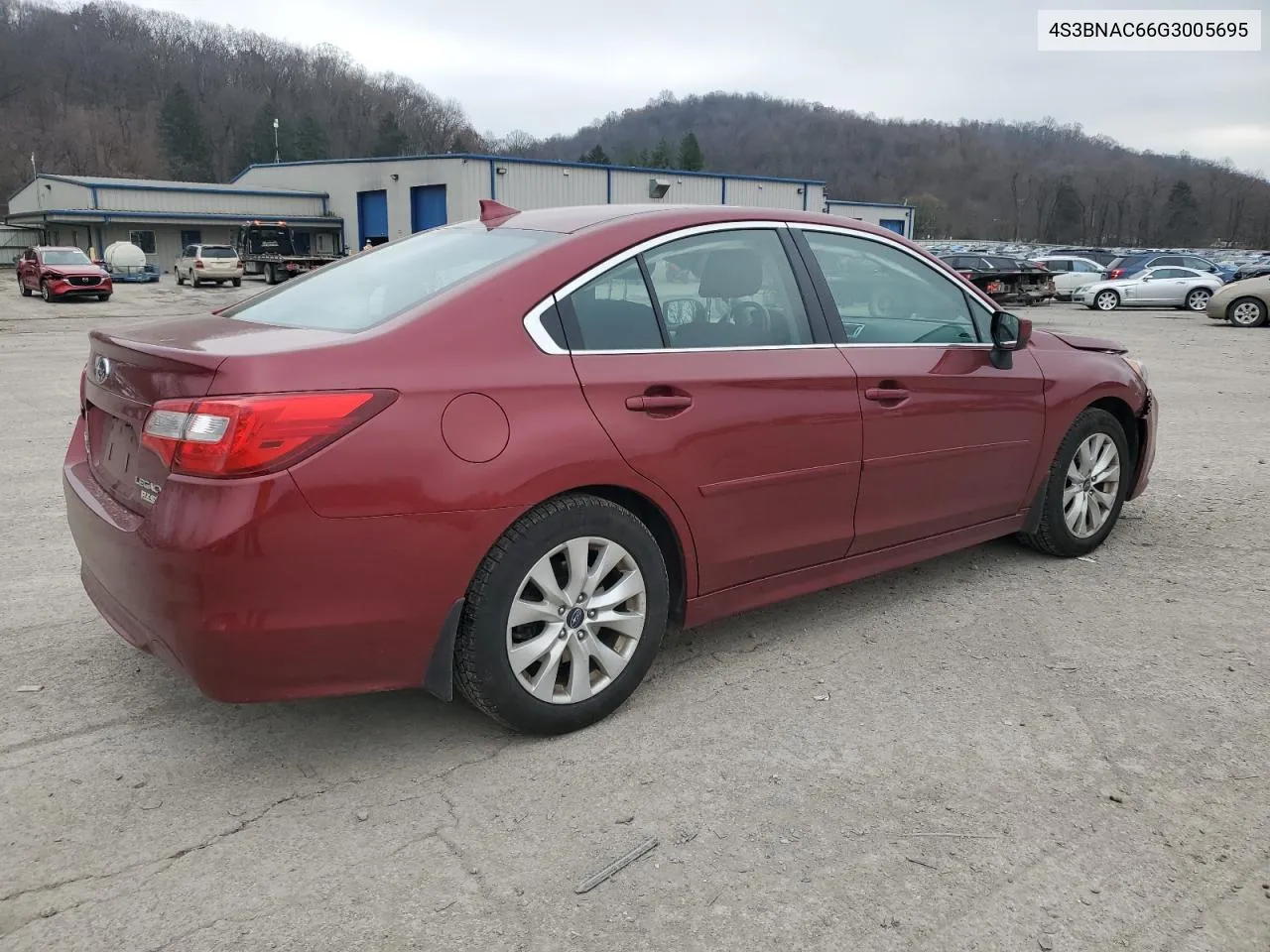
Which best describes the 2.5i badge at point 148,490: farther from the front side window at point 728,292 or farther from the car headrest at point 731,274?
the car headrest at point 731,274

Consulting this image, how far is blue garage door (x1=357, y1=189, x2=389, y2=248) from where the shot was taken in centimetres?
4919

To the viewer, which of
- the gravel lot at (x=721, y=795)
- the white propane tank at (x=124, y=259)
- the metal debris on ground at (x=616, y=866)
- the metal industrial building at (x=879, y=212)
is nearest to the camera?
the gravel lot at (x=721, y=795)

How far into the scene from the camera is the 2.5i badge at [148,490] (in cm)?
274

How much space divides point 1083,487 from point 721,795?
2976mm

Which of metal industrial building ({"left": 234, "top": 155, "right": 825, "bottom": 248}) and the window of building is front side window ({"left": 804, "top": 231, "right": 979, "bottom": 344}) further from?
the window of building

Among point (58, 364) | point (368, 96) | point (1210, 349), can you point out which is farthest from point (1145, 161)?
point (58, 364)

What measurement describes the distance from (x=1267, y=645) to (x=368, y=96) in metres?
129

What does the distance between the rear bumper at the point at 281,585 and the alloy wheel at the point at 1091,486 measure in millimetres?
3164

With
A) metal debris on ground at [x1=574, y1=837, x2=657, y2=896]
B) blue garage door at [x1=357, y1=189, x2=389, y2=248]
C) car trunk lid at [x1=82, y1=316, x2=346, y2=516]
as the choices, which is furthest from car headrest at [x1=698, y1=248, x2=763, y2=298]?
blue garage door at [x1=357, y1=189, x2=389, y2=248]

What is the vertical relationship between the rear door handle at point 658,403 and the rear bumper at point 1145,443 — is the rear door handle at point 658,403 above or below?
above

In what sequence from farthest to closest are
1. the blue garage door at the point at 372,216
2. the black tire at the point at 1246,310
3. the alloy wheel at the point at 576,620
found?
the blue garage door at the point at 372,216
the black tire at the point at 1246,310
the alloy wheel at the point at 576,620

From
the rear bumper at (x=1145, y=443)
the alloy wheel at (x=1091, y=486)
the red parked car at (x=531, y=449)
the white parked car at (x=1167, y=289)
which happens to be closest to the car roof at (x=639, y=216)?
the red parked car at (x=531, y=449)

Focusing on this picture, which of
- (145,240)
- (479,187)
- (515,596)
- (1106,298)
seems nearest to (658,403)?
(515,596)

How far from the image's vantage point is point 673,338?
11.1 feet
